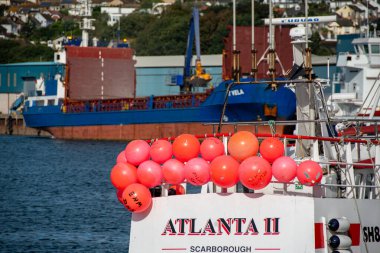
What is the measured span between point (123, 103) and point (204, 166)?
66519 mm

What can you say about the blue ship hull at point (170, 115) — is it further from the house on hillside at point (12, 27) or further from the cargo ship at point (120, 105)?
the house on hillside at point (12, 27)

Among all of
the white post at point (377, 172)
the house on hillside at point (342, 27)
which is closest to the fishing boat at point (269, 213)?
the white post at point (377, 172)

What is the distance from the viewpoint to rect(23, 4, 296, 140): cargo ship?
76.6 meters

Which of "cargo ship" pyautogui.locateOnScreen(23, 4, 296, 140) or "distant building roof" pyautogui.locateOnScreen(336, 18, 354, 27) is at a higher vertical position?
"distant building roof" pyautogui.locateOnScreen(336, 18, 354, 27)

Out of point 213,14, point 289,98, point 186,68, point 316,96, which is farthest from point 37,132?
point 316,96

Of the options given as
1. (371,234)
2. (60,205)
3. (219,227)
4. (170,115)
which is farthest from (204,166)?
(170,115)

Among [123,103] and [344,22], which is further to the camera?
[344,22]

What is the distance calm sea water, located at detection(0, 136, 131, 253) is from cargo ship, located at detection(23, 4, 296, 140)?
12.8 meters

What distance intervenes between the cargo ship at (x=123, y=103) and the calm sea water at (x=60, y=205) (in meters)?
12.8

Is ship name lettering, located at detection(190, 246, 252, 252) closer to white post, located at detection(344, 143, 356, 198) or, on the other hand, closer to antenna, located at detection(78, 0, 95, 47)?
white post, located at detection(344, 143, 356, 198)

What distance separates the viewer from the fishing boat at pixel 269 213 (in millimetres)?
20359

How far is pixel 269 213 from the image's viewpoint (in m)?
20.5

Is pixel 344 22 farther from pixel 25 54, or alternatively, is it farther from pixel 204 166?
pixel 204 166

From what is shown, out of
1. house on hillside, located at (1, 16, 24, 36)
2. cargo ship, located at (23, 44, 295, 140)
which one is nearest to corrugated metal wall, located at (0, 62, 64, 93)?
cargo ship, located at (23, 44, 295, 140)
